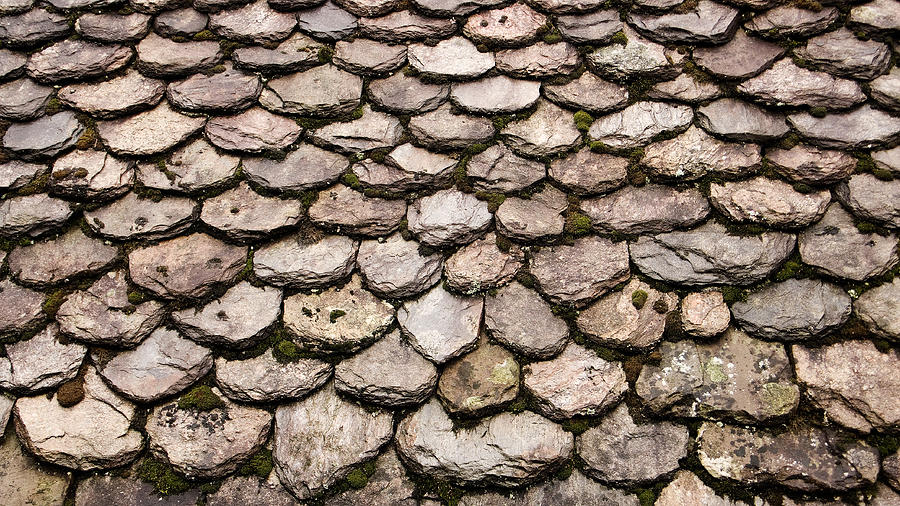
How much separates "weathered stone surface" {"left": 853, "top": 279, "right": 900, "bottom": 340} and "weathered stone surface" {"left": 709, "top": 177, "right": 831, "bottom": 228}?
39cm

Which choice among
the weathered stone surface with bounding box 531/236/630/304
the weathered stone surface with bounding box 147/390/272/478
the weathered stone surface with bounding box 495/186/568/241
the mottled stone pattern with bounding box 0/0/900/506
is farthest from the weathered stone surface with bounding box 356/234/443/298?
the weathered stone surface with bounding box 147/390/272/478

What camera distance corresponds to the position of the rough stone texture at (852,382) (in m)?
2.38

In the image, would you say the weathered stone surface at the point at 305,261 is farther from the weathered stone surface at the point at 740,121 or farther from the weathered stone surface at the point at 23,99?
the weathered stone surface at the point at 740,121

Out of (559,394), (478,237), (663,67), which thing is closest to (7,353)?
(478,237)

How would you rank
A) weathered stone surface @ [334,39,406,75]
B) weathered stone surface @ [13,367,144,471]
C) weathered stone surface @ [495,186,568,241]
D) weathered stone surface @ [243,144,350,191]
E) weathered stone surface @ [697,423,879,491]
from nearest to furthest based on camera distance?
1. weathered stone surface @ [697,423,879,491]
2. weathered stone surface @ [13,367,144,471]
3. weathered stone surface @ [495,186,568,241]
4. weathered stone surface @ [243,144,350,191]
5. weathered stone surface @ [334,39,406,75]

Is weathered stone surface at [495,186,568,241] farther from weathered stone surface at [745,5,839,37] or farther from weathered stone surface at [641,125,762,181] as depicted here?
weathered stone surface at [745,5,839,37]

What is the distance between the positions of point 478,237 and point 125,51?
6.64ft

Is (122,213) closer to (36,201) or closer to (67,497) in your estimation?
(36,201)

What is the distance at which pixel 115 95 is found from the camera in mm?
2953

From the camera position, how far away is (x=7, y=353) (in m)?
2.58

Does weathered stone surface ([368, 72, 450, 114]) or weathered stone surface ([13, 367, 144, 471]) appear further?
weathered stone surface ([368, 72, 450, 114])

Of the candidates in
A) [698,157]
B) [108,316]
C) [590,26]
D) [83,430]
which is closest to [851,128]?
[698,157]

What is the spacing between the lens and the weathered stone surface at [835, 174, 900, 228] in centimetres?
263

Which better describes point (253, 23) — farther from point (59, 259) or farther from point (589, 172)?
point (589, 172)
